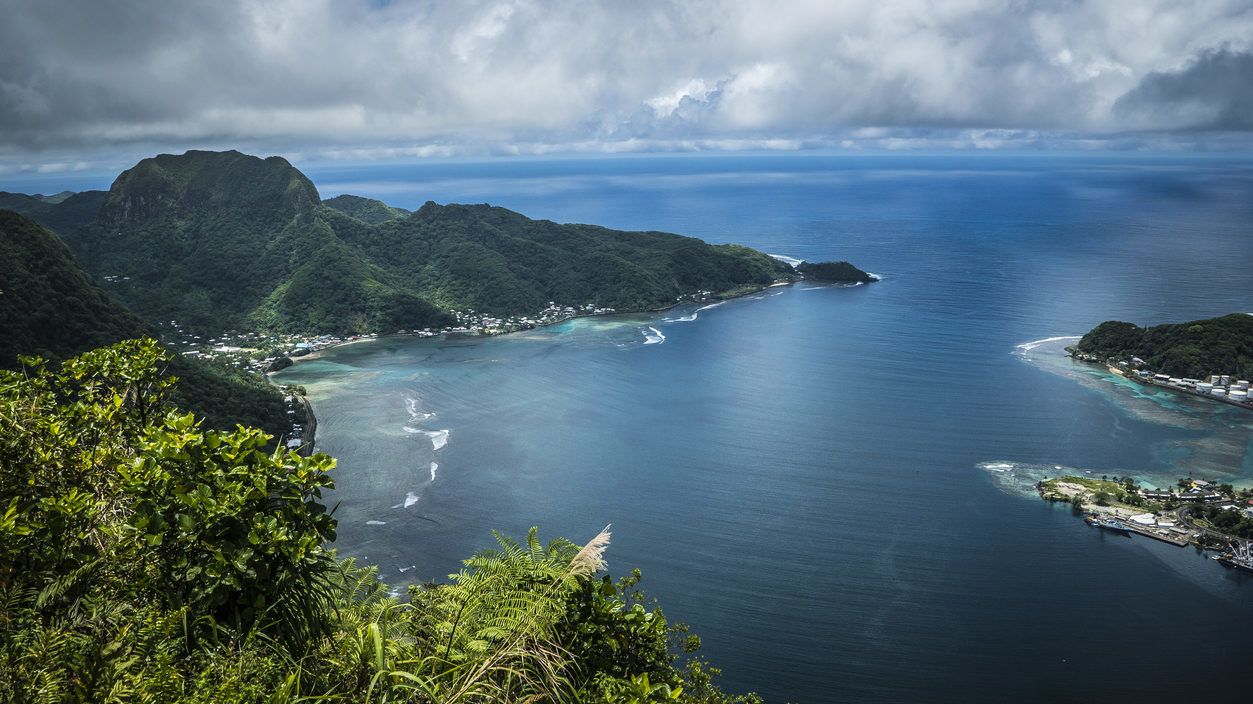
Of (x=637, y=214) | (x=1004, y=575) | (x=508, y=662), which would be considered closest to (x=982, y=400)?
(x=1004, y=575)

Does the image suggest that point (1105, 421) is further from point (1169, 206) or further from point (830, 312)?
point (1169, 206)

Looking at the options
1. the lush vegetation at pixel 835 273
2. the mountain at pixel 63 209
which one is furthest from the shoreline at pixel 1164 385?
the mountain at pixel 63 209

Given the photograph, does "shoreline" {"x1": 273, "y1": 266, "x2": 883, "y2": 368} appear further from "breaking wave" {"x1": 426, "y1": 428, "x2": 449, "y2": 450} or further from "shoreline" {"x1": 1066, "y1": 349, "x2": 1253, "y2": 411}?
"shoreline" {"x1": 1066, "y1": 349, "x2": 1253, "y2": 411}

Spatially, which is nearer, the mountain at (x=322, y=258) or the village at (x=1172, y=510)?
the village at (x=1172, y=510)

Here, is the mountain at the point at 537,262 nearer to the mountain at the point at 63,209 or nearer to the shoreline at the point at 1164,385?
the mountain at the point at 63,209

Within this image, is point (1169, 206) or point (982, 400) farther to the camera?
point (1169, 206)

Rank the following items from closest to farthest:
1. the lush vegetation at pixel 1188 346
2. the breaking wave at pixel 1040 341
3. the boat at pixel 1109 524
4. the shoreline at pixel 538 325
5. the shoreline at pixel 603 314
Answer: the boat at pixel 1109 524, the lush vegetation at pixel 1188 346, the breaking wave at pixel 1040 341, the shoreline at pixel 538 325, the shoreline at pixel 603 314

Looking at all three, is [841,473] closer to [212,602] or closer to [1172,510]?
[1172,510]
